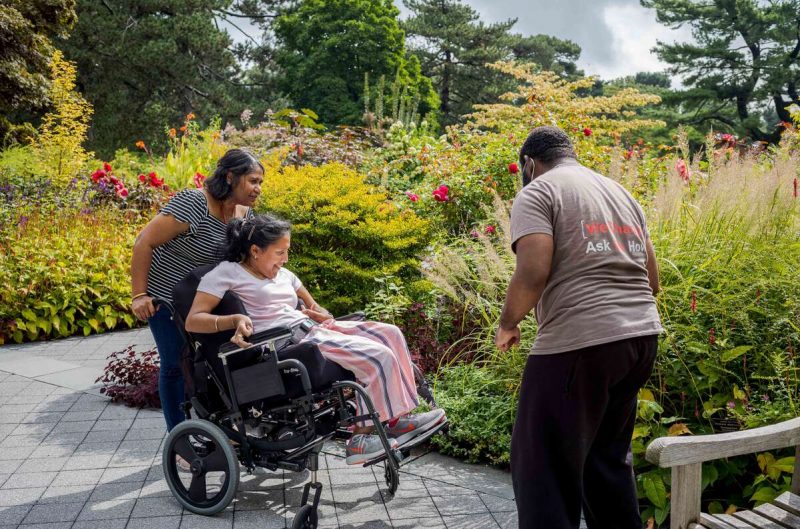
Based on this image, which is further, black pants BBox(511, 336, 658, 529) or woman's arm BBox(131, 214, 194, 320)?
woman's arm BBox(131, 214, 194, 320)

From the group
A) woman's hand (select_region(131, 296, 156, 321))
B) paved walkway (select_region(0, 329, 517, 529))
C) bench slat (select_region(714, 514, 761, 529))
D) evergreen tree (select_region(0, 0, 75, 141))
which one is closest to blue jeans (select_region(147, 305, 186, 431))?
woman's hand (select_region(131, 296, 156, 321))

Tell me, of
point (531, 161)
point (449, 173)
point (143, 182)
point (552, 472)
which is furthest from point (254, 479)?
point (143, 182)

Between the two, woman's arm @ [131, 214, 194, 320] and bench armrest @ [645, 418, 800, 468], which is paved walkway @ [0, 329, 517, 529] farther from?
bench armrest @ [645, 418, 800, 468]

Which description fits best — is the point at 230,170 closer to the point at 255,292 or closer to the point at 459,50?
the point at 255,292

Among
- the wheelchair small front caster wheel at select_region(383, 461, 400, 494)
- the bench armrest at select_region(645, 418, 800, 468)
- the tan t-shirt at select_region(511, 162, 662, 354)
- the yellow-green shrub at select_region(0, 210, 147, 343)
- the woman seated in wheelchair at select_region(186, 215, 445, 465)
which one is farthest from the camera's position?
Answer: the yellow-green shrub at select_region(0, 210, 147, 343)

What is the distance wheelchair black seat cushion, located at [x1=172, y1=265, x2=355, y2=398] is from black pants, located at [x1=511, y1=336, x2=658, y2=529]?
39.0 inches

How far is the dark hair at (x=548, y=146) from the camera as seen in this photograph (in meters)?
2.56

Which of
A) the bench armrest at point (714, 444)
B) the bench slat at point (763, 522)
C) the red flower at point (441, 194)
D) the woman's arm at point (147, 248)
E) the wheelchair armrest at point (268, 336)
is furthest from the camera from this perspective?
the red flower at point (441, 194)

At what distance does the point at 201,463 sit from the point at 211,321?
26.0 inches

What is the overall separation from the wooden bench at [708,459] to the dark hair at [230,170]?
222 cm

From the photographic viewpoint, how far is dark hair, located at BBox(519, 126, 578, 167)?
8.41 feet

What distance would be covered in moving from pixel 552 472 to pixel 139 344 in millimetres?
5120

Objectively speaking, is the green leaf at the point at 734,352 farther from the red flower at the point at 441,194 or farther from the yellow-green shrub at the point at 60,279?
the yellow-green shrub at the point at 60,279

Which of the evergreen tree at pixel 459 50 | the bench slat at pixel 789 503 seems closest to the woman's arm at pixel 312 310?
the bench slat at pixel 789 503
